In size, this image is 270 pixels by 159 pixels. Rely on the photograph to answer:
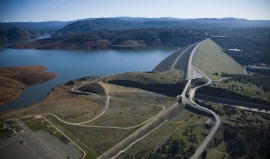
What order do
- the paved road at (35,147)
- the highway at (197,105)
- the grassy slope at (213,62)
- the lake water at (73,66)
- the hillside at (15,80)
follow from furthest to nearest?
the grassy slope at (213,62), the lake water at (73,66), the hillside at (15,80), the highway at (197,105), the paved road at (35,147)

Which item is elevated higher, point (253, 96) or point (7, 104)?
point (253, 96)

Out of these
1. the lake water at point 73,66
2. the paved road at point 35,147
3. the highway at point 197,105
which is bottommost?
the lake water at point 73,66

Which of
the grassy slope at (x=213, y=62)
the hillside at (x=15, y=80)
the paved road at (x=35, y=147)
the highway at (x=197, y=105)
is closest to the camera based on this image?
the paved road at (x=35, y=147)

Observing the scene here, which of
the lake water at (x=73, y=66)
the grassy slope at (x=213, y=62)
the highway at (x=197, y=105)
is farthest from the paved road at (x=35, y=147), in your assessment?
the grassy slope at (x=213, y=62)

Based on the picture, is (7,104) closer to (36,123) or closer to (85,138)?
(36,123)

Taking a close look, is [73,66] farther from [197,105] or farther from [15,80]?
[197,105]

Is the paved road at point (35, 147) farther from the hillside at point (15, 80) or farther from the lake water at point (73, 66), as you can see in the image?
the hillside at point (15, 80)

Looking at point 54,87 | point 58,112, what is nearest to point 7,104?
point 54,87

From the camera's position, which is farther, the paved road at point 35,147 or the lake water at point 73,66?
the lake water at point 73,66
